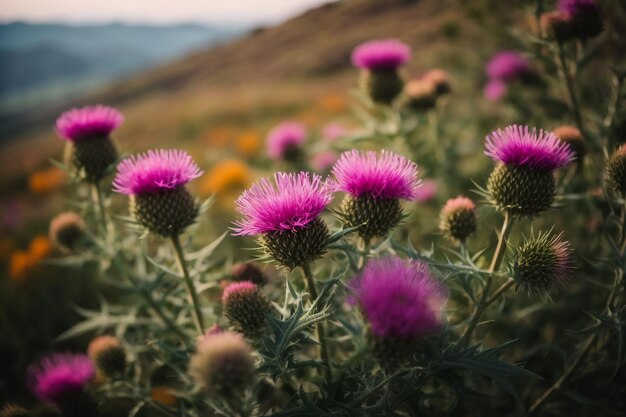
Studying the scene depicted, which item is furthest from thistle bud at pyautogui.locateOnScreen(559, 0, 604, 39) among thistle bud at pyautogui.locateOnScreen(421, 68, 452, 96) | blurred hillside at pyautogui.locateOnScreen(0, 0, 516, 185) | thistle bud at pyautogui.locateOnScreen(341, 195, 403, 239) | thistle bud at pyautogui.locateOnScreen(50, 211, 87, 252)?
thistle bud at pyautogui.locateOnScreen(50, 211, 87, 252)

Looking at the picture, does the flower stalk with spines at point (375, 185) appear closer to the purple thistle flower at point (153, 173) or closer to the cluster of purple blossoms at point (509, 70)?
the purple thistle flower at point (153, 173)

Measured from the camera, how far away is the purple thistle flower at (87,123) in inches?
155

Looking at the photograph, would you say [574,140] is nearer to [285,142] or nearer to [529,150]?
[529,150]

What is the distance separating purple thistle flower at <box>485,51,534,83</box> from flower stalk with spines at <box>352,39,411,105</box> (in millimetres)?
2478

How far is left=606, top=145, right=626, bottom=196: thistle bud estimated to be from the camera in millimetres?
2714

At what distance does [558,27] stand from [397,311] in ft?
11.4

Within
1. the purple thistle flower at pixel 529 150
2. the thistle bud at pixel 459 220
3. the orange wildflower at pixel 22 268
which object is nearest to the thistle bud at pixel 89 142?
the thistle bud at pixel 459 220

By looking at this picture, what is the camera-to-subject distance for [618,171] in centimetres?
273

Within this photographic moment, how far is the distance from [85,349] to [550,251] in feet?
18.9

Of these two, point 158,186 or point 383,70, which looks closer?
point 158,186

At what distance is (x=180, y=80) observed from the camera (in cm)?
6681

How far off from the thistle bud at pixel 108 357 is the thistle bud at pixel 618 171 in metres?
3.85

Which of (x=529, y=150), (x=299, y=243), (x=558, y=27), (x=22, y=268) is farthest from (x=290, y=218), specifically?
(x=22, y=268)

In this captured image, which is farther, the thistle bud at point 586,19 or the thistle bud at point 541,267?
the thistle bud at point 586,19
